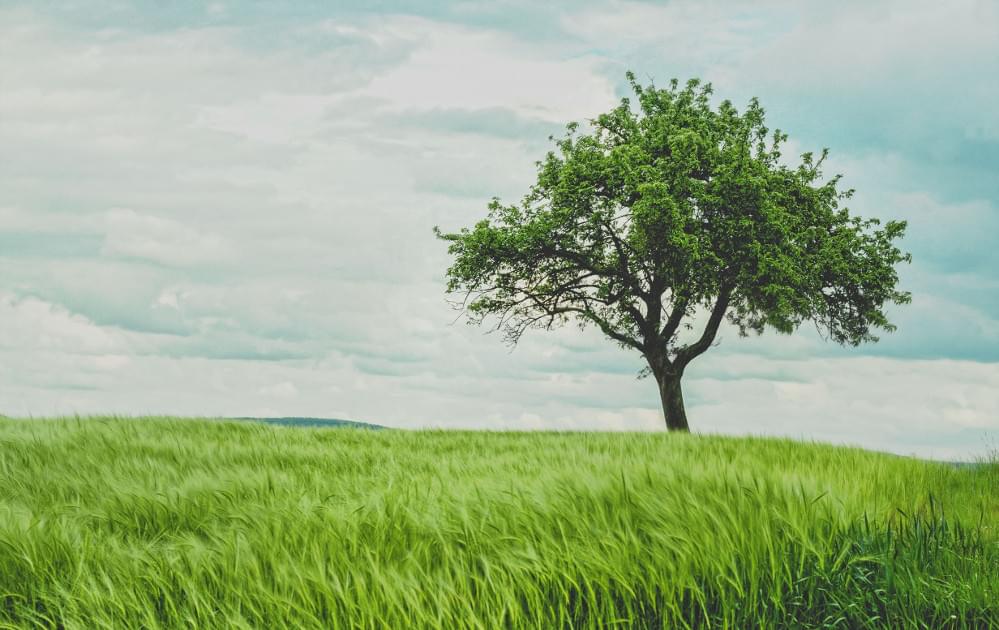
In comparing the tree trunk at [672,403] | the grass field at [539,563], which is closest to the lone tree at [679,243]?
the tree trunk at [672,403]

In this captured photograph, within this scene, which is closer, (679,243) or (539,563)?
(539,563)

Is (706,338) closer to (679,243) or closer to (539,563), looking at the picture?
(679,243)

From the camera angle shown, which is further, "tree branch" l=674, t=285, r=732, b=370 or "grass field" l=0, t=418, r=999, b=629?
"tree branch" l=674, t=285, r=732, b=370

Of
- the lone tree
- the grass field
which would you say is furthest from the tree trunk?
the grass field

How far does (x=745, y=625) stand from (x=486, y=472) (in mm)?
3969

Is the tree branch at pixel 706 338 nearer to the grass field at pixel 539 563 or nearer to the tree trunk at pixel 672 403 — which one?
the tree trunk at pixel 672 403

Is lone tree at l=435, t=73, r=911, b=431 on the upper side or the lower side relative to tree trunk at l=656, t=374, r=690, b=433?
upper

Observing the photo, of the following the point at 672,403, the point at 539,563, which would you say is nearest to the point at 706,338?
the point at 672,403

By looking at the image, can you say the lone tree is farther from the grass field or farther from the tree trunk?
the grass field

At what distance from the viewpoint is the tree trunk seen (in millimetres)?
24266

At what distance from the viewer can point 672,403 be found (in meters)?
24.3

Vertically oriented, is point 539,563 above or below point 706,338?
below

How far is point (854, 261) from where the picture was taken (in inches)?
948

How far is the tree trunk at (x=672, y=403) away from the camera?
24266 millimetres
